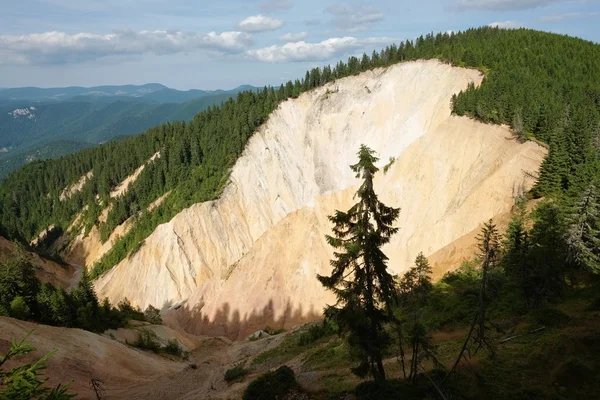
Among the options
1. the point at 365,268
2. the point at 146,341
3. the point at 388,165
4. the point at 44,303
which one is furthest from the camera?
the point at 388,165

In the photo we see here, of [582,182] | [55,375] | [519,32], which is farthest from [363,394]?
[519,32]

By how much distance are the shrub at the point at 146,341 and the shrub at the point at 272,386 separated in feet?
84.2

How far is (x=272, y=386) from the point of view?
18891 mm

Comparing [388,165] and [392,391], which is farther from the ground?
[388,165]

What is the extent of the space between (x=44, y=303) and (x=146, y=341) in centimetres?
1058

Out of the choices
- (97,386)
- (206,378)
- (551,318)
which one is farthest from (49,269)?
(551,318)

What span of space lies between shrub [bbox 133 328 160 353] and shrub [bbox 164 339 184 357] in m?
1.16

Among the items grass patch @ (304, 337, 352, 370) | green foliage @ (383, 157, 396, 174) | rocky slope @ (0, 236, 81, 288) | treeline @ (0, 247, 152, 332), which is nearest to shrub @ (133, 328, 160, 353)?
treeline @ (0, 247, 152, 332)

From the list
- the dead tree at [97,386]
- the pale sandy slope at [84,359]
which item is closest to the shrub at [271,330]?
the pale sandy slope at [84,359]

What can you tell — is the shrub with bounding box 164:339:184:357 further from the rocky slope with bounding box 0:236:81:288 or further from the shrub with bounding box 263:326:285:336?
the rocky slope with bounding box 0:236:81:288

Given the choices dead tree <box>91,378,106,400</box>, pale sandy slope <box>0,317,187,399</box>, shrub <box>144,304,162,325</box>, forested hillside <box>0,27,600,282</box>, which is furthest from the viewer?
shrub <box>144,304,162,325</box>

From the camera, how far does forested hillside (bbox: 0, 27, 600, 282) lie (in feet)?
133

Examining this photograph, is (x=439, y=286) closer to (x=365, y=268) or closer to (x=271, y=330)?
(x=365, y=268)

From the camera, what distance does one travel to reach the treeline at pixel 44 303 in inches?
1421
